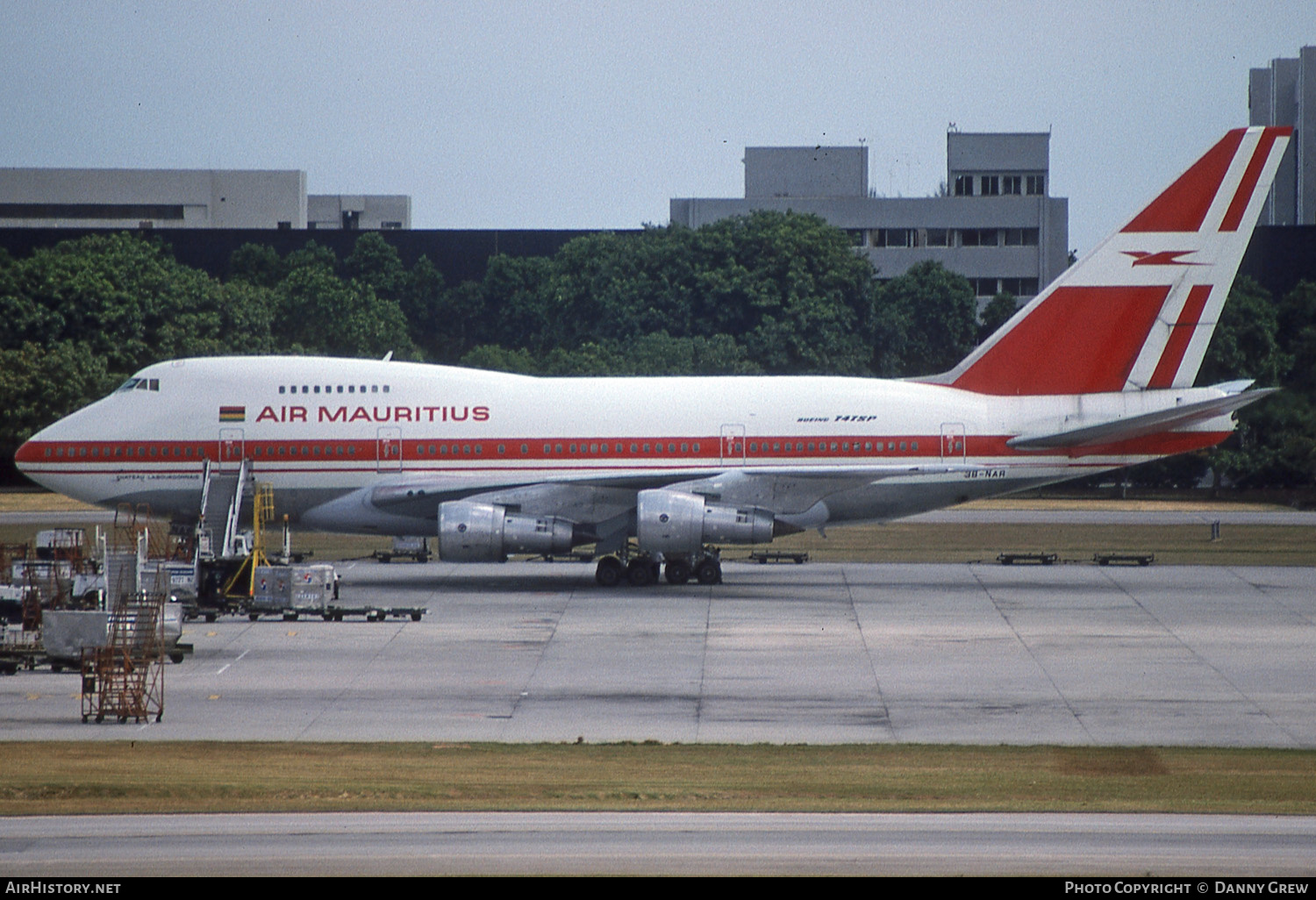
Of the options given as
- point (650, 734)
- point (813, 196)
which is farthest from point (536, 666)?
point (813, 196)

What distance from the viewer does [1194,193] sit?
41125 mm

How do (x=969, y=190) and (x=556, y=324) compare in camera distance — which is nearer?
(x=556, y=324)

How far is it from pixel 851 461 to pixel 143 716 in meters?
20.8

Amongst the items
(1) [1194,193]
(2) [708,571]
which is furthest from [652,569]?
(1) [1194,193]

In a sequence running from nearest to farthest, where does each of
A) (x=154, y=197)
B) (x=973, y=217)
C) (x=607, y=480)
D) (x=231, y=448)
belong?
1. (x=607, y=480)
2. (x=231, y=448)
3. (x=973, y=217)
4. (x=154, y=197)

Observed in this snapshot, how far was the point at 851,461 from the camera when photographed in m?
40.5

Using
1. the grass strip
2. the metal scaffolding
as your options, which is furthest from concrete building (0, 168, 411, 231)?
the grass strip

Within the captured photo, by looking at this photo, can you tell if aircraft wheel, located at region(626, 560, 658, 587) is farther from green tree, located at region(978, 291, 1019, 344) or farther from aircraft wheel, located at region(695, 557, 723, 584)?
green tree, located at region(978, 291, 1019, 344)

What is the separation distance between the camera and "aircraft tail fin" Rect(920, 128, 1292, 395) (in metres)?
41.1

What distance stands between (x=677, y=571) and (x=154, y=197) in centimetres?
12906

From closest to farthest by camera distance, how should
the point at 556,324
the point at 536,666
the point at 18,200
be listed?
1. the point at 536,666
2. the point at 556,324
3. the point at 18,200

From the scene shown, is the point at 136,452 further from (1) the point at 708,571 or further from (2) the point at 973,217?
(2) the point at 973,217

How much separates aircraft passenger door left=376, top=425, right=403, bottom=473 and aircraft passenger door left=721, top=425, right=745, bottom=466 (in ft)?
26.5
